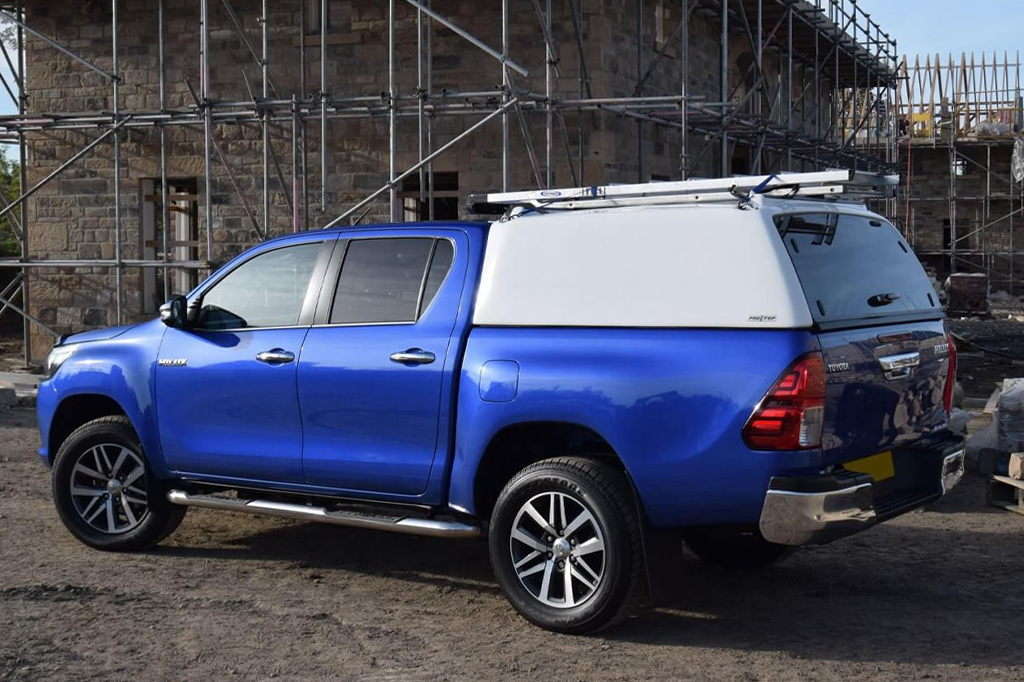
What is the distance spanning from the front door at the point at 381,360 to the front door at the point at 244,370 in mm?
134

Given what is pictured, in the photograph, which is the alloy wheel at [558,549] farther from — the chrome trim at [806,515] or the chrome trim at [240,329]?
the chrome trim at [240,329]

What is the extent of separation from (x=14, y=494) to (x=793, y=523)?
6.44 metres

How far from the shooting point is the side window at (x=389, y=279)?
6.59 meters

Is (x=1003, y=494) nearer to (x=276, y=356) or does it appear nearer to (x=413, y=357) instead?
(x=413, y=357)

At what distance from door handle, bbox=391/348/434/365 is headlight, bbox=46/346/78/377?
246 centimetres

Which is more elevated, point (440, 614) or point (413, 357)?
point (413, 357)

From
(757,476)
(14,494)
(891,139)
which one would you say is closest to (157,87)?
(14,494)

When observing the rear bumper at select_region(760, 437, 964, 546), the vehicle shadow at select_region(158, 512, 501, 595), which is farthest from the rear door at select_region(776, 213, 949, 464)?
the vehicle shadow at select_region(158, 512, 501, 595)

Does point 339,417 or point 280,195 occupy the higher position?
point 280,195

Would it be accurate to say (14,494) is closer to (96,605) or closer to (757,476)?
(96,605)

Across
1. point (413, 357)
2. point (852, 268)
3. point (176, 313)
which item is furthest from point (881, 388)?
point (176, 313)

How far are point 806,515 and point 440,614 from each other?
190cm

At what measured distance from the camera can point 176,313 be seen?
24.1ft

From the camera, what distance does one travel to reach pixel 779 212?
567 cm
